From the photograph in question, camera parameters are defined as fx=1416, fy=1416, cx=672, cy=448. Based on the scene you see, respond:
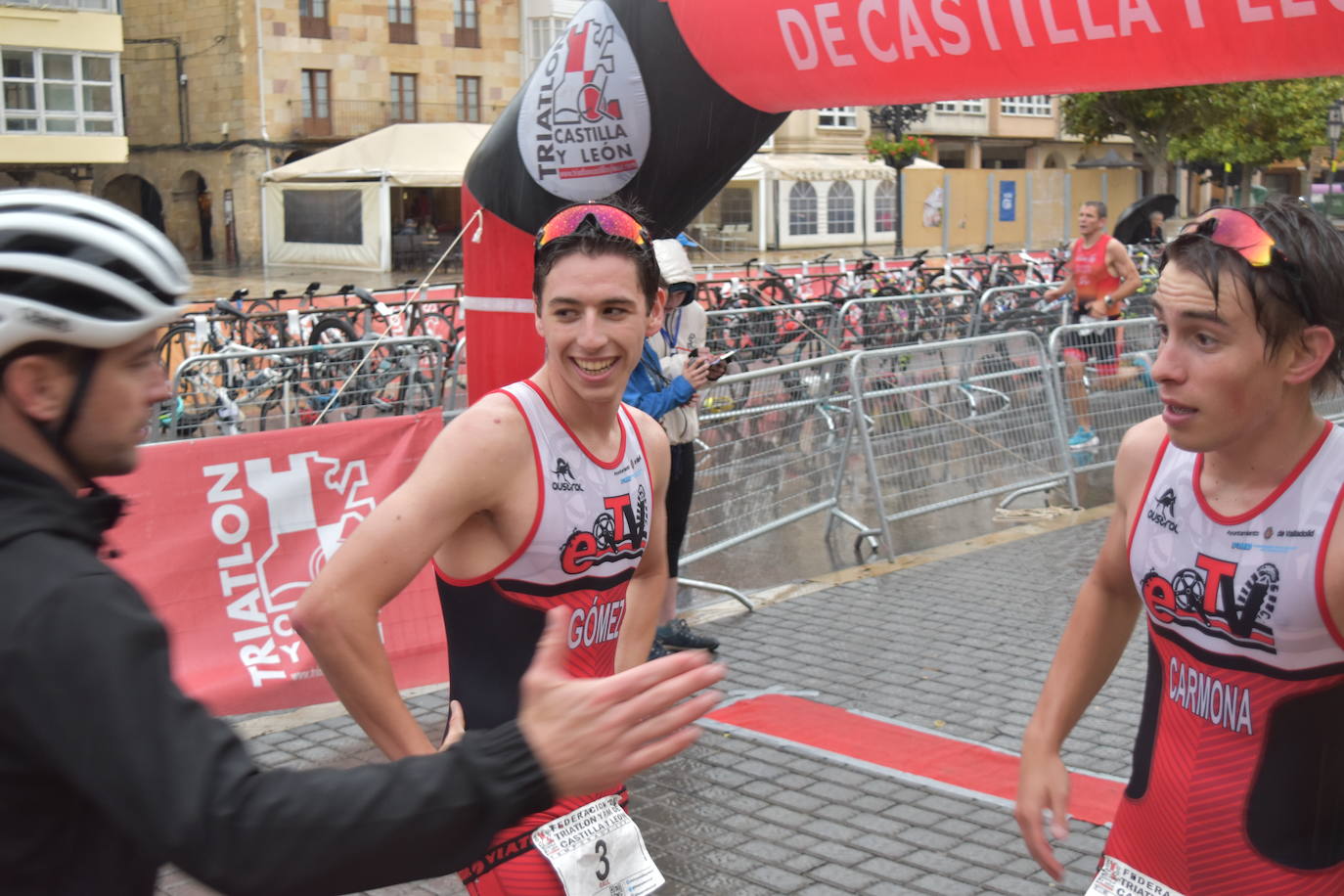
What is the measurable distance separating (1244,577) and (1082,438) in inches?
320

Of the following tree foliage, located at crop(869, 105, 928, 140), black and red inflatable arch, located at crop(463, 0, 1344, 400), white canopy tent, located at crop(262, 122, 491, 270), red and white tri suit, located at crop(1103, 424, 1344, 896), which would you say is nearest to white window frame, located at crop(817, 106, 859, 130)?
white canopy tent, located at crop(262, 122, 491, 270)

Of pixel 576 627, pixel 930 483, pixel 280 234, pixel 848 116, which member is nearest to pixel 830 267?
pixel 930 483

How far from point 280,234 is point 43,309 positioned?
43.9m

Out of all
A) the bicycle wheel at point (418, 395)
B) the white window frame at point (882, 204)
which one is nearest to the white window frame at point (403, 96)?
the white window frame at point (882, 204)

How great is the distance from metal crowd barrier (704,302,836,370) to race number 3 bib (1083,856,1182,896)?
10.3 meters

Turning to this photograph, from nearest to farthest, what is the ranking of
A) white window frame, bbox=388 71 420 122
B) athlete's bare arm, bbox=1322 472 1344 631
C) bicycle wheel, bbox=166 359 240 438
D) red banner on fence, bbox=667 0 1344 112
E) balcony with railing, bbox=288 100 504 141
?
athlete's bare arm, bbox=1322 472 1344 631 → red banner on fence, bbox=667 0 1344 112 → bicycle wheel, bbox=166 359 240 438 → balcony with railing, bbox=288 100 504 141 → white window frame, bbox=388 71 420 122

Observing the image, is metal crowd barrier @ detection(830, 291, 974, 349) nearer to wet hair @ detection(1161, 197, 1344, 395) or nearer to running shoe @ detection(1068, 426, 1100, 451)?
running shoe @ detection(1068, 426, 1100, 451)

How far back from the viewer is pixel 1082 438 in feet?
33.4

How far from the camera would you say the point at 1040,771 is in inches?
101

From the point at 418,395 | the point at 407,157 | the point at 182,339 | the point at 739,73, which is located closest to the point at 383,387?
the point at 418,395

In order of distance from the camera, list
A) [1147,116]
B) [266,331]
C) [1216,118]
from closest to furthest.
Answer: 1. [266,331]
2. [1216,118]
3. [1147,116]

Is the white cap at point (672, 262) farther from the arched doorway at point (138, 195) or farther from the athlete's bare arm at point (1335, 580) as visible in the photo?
the arched doorway at point (138, 195)

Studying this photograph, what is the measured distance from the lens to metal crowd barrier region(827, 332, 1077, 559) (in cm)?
884

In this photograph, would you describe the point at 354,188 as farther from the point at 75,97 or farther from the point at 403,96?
the point at 403,96
